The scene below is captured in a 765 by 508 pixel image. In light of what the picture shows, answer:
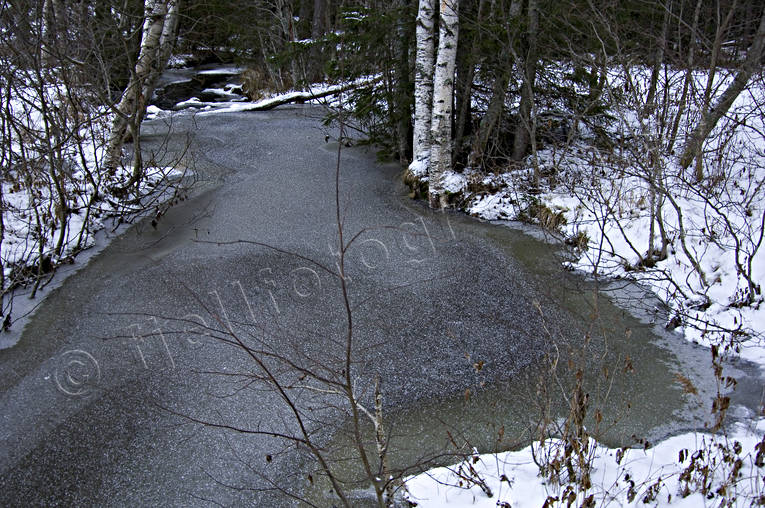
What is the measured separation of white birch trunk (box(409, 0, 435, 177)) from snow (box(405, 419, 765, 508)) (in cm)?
553

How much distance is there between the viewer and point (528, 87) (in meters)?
7.68

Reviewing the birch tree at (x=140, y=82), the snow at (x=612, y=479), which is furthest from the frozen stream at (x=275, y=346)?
the birch tree at (x=140, y=82)

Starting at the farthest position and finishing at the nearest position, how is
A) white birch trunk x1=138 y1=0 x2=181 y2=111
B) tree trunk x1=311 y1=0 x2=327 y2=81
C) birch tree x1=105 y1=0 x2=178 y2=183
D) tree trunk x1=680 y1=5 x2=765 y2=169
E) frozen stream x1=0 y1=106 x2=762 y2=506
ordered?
tree trunk x1=311 y1=0 x2=327 y2=81
white birch trunk x1=138 y1=0 x2=181 y2=111
birch tree x1=105 y1=0 x2=178 y2=183
tree trunk x1=680 y1=5 x2=765 y2=169
frozen stream x1=0 y1=106 x2=762 y2=506

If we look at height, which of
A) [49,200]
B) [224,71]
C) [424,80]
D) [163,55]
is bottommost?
[49,200]

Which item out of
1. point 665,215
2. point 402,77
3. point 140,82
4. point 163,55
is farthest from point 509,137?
point 140,82

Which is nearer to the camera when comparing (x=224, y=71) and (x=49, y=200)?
(x=49, y=200)

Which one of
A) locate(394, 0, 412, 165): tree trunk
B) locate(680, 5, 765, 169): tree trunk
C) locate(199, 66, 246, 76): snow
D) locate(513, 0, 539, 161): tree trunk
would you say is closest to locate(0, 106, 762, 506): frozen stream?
locate(513, 0, 539, 161): tree trunk

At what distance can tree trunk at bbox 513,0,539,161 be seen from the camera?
7887mm

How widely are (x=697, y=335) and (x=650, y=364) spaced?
0.76 m

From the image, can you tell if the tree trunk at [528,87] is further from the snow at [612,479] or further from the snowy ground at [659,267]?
the snow at [612,479]

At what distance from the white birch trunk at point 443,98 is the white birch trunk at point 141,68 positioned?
3976 millimetres

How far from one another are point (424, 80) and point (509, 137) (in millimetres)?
2243

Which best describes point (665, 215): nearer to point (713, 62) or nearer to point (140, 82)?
point (713, 62)

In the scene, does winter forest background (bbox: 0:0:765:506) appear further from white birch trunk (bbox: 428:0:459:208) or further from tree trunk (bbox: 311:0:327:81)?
tree trunk (bbox: 311:0:327:81)
